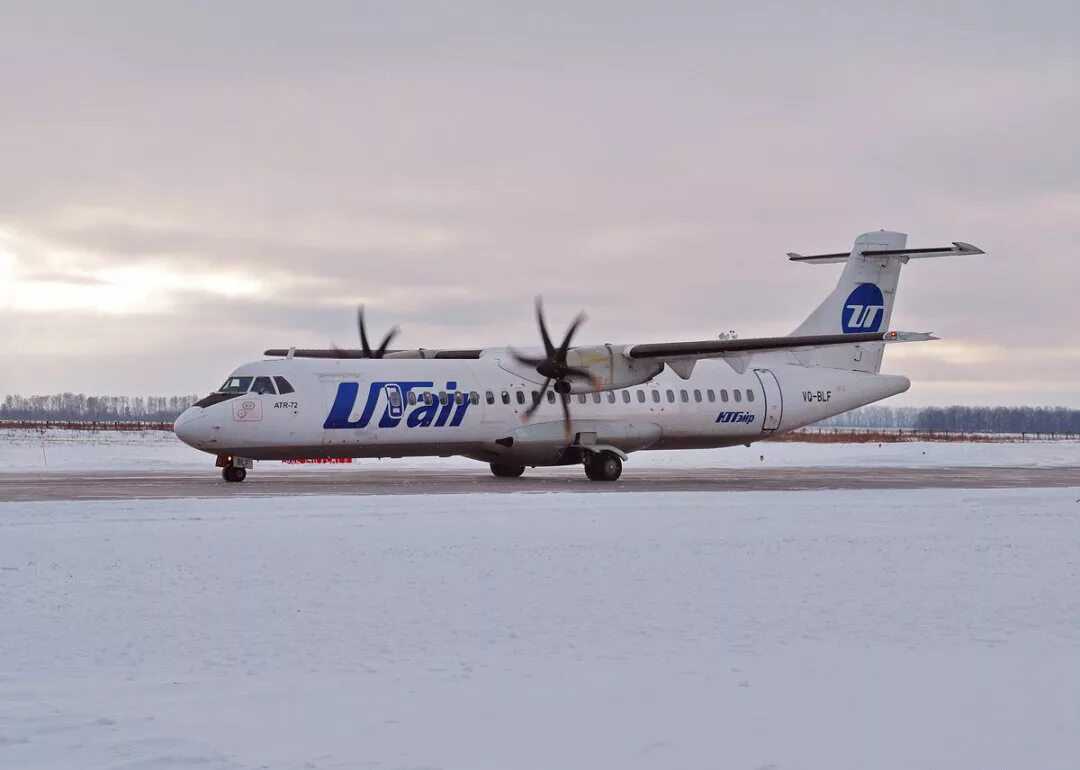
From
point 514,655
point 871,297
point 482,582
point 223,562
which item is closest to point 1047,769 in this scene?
point 514,655

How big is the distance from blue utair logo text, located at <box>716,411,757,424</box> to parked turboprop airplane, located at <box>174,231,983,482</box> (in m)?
0.03

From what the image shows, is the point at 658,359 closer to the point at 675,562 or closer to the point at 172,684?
the point at 675,562

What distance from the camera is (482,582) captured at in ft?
41.2

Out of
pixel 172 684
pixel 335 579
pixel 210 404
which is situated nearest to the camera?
pixel 172 684

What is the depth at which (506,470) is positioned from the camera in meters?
31.2

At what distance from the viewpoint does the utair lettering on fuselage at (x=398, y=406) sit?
2673 centimetres

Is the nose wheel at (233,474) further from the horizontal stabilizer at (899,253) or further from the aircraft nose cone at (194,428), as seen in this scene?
the horizontal stabilizer at (899,253)

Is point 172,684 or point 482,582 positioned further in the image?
point 482,582

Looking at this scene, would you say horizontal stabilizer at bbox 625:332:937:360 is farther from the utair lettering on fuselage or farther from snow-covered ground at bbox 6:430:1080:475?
snow-covered ground at bbox 6:430:1080:475

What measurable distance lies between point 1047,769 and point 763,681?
239 cm

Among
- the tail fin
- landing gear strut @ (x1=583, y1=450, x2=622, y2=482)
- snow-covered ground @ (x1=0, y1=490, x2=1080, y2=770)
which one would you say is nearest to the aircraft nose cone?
snow-covered ground @ (x1=0, y1=490, x2=1080, y2=770)

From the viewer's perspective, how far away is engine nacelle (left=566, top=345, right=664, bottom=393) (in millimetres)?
28984

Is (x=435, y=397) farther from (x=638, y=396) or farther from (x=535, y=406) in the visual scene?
(x=638, y=396)

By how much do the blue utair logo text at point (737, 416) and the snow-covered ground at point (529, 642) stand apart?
1440 centimetres
